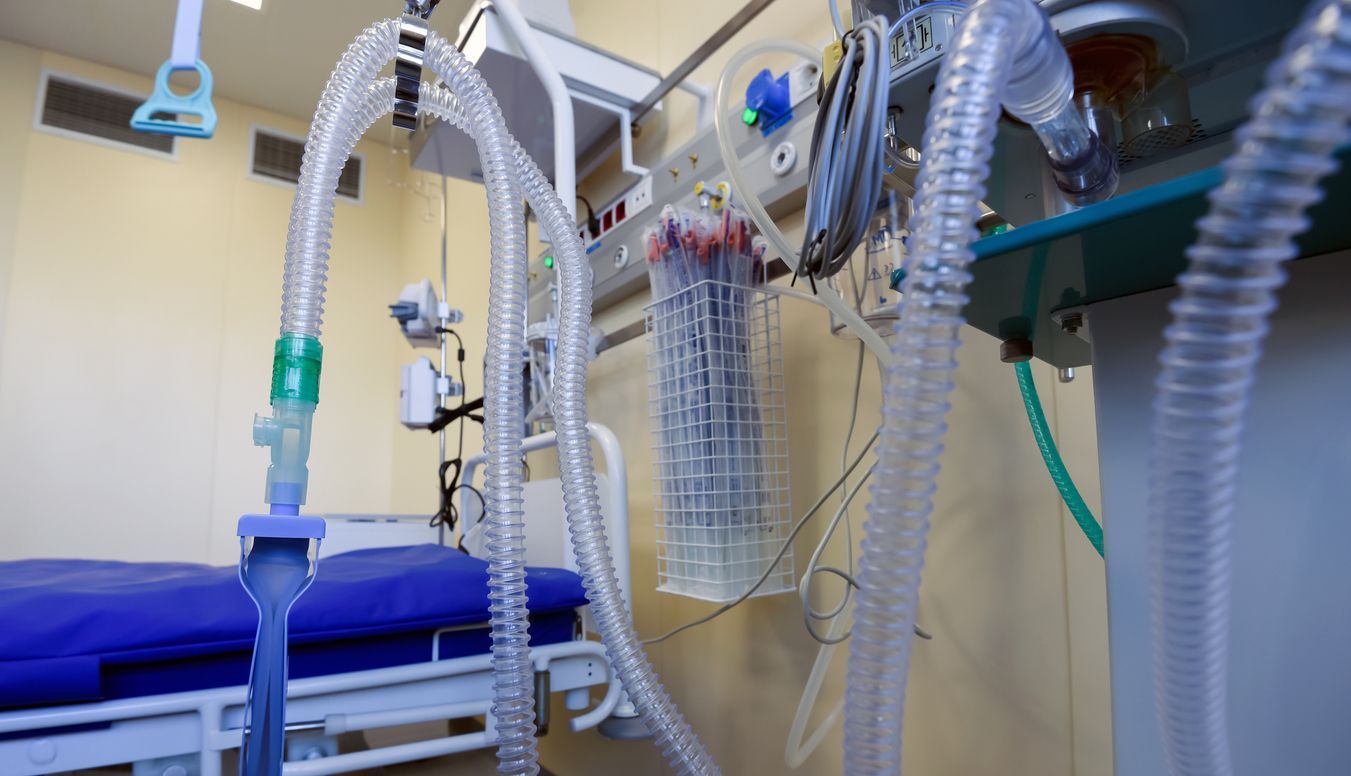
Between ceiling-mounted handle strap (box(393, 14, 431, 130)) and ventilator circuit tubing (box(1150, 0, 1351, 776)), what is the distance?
0.65 meters

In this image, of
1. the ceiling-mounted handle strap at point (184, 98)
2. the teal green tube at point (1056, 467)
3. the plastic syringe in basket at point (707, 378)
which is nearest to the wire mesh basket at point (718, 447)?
the plastic syringe in basket at point (707, 378)

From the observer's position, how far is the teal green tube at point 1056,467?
736 millimetres

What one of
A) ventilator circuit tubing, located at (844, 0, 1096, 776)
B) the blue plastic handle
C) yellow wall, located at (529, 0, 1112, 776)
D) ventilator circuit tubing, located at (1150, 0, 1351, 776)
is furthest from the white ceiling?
ventilator circuit tubing, located at (1150, 0, 1351, 776)

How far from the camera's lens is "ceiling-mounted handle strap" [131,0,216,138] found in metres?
0.62

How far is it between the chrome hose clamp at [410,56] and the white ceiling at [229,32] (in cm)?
227

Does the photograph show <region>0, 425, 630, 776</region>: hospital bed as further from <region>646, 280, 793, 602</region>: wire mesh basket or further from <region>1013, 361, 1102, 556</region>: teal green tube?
<region>1013, 361, 1102, 556</region>: teal green tube

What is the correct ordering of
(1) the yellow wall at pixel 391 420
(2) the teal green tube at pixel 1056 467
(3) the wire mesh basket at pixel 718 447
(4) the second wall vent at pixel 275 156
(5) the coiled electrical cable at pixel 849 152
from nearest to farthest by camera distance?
1. (5) the coiled electrical cable at pixel 849 152
2. (2) the teal green tube at pixel 1056 467
3. (1) the yellow wall at pixel 391 420
4. (3) the wire mesh basket at pixel 718 447
5. (4) the second wall vent at pixel 275 156

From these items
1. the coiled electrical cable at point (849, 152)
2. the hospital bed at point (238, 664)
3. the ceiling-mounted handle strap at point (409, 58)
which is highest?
the ceiling-mounted handle strap at point (409, 58)

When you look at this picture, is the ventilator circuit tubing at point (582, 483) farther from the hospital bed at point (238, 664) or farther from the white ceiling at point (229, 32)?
the white ceiling at point (229, 32)

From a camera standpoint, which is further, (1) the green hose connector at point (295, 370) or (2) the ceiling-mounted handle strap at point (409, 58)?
(2) the ceiling-mounted handle strap at point (409, 58)

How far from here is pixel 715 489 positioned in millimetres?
1022

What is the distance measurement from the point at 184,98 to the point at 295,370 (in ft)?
0.97

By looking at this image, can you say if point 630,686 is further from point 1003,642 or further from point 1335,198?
point 1335,198

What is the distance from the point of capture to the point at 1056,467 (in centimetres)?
75
